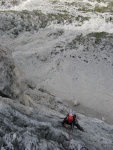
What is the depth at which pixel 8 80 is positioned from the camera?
14273 mm

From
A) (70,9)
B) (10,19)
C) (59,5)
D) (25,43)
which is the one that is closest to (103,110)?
(25,43)

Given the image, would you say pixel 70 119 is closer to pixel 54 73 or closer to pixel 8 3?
pixel 54 73

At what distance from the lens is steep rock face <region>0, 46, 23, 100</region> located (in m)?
13.8

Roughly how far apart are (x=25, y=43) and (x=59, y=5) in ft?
50.8

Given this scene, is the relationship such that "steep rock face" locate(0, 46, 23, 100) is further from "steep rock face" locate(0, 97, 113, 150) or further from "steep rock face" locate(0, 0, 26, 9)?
"steep rock face" locate(0, 0, 26, 9)

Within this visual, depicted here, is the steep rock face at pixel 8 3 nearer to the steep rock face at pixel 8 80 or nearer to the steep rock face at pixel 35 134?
the steep rock face at pixel 8 80

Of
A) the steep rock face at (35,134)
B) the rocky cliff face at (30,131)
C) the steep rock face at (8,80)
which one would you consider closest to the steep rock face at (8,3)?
the steep rock face at (8,80)

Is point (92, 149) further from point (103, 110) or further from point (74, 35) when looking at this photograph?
point (74, 35)

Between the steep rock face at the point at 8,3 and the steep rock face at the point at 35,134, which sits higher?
the steep rock face at the point at 8,3

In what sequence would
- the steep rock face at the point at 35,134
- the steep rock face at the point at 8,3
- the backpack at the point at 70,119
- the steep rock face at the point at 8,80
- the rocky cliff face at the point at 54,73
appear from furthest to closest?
the steep rock face at the point at 8,3 → the steep rock face at the point at 8,80 → the backpack at the point at 70,119 → the rocky cliff face at the point at 54,73 → the steep rock face at the point at 35,134

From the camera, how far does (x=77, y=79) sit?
28.2 meters

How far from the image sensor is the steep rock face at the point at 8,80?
13780 millimetres

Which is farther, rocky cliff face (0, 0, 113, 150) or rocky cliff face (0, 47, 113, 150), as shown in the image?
rocky cliff face (0, 0, 113, 150)

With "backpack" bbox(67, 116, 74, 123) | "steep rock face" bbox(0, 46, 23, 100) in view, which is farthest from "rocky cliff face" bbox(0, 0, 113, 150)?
"backpack" bbox(67, 116, 74, 123)
